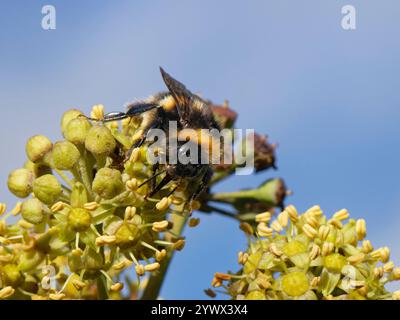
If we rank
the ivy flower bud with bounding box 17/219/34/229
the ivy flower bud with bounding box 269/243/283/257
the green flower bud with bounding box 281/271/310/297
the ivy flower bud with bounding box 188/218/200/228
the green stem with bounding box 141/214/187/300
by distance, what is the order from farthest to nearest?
the green stem with bounding box 141/214/187/300
the ivy flower bud with bounding box 188/218/200/228
the ivy flower bud with bounding box 17/219/34/229
the ivy flower bud with bounding box 269/243/283/257
the green flower bud with bounding box 281/271/310/297

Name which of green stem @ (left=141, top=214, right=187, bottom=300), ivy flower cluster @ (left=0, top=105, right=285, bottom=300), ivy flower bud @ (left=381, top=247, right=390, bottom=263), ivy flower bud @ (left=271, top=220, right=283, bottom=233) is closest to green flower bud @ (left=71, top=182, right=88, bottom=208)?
ivy flower cluster @ (left=0, top=105, right=285, bottom=300)

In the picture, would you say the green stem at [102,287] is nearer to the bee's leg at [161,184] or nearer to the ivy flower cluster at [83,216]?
the ivy flower cluster at [83,216]

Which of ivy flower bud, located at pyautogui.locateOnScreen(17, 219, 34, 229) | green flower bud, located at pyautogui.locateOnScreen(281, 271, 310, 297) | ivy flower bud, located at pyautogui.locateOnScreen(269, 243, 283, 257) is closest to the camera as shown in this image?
green flower bud, located at pyautogui.locateOnScreen(281, 271, 310, 297)

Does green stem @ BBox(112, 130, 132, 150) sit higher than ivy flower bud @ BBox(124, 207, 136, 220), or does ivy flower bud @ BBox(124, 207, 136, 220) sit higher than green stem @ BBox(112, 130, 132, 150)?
green stem @ BBox(112, 130, 132, 150)

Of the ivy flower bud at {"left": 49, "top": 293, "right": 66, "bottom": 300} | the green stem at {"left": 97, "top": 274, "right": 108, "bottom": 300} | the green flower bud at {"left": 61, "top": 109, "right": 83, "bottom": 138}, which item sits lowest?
the green stem at {"left": 97, "top": 274, "right": 108, "bottom": 300}

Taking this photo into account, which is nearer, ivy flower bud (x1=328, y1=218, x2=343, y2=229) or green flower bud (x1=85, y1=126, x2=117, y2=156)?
green flower bud (x1=85, y1=126, x2=117, y2=156)

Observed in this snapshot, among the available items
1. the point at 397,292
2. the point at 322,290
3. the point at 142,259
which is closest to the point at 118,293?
the point at 142,259

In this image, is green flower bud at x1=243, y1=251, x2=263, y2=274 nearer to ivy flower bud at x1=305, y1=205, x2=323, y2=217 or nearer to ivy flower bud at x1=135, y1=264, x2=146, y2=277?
ivy flower bud at x1=305, y1=205, x2=323, y2=217
